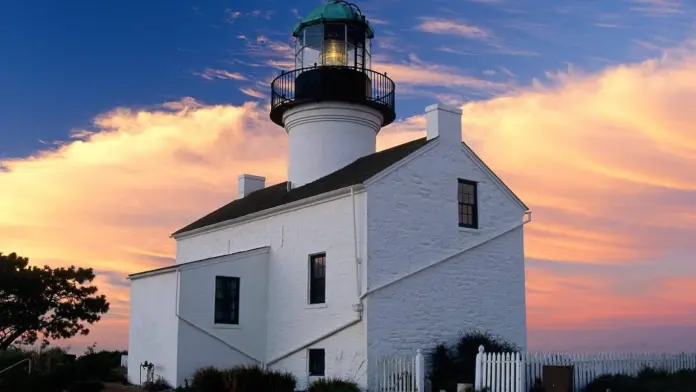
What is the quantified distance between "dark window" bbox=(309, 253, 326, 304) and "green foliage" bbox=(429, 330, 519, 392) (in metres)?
3.43

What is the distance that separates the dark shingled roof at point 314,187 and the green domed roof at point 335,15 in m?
4.74

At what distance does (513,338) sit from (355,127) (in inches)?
325

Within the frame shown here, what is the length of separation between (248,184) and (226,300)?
948 centimetres

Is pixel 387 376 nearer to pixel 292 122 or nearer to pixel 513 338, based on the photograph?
pixel 513 338

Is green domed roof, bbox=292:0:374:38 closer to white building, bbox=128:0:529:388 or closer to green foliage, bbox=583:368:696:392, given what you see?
white building, bbox=128:0:529:388

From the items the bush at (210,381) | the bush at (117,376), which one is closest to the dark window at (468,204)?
the bush at (210,381)

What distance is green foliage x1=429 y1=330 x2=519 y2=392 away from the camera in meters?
20.2

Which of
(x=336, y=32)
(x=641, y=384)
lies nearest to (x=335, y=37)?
(x=336, y=32)

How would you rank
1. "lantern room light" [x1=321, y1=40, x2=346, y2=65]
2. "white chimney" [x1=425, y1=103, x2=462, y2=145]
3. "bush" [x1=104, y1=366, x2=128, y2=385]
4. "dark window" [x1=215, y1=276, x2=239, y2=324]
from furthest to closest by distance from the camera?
"lantern room light" [x1=321, y1=40, x2=346, y2=65], "bush" [x1=104, y1=366, x2=128, y2=385], "dark window" [x1=215, y1=276, x2=239, y2=324], "white chimney" [x1=425, y1=103, x2=462, y2=145]

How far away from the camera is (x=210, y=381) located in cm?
2041

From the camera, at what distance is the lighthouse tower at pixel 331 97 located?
26156mm

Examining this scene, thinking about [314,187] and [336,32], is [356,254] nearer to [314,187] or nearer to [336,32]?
[314,187]

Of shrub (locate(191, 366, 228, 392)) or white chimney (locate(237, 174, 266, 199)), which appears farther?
white chimney (locate(237, 174, 266, 199))

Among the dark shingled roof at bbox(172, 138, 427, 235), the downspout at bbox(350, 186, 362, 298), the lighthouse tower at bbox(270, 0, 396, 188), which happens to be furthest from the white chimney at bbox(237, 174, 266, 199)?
the downspout at bbox(350, 186, 362, 298)
